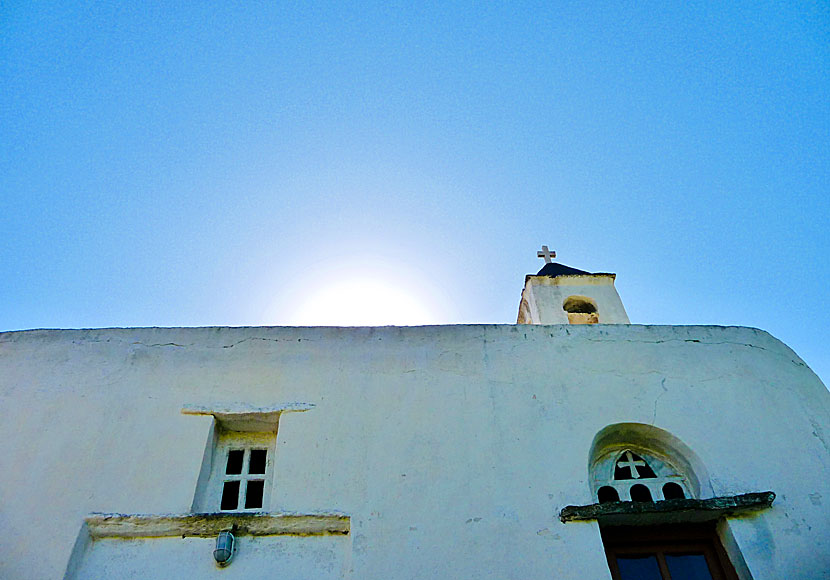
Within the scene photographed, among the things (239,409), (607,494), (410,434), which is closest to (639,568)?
(607,494)

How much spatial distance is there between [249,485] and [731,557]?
13.6 feet

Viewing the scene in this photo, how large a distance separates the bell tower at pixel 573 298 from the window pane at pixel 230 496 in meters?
6.02

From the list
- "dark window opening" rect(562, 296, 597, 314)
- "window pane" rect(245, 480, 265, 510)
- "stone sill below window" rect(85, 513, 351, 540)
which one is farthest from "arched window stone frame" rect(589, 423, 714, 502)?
"dark window opening" rect(562, 296, 597, 314)

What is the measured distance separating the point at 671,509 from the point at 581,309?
5917mm

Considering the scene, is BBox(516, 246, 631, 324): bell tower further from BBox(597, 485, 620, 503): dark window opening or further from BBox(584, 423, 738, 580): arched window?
BBox(597, 485, 620, 503): dark window opening

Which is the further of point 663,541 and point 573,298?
point 573,298

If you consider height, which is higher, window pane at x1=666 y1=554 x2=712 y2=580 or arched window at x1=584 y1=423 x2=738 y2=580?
arched window at x1=584 y1=423 x2=738 y2=580

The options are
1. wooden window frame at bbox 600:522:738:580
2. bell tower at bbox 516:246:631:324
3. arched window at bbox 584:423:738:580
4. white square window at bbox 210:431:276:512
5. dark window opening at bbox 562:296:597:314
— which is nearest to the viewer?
arched window at bbox 584:423:738:580

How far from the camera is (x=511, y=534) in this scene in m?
5.34

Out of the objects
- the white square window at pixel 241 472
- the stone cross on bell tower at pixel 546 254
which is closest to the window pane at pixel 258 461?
the white square window at pixel 241 472

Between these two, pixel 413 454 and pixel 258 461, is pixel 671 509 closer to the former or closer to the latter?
pixel 413 454

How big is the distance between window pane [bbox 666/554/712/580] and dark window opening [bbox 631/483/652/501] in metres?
0.50

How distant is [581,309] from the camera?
36.7 feet

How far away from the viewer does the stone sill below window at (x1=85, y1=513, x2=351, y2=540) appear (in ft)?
17.7
